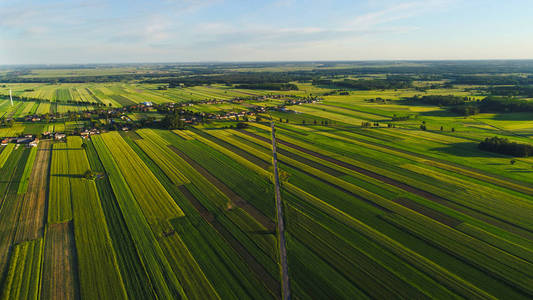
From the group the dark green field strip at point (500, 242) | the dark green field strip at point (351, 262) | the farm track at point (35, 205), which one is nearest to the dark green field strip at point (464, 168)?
the dark green field strip at point (500, 242)

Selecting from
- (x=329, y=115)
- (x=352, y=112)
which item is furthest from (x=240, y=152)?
(x=352, y=112)

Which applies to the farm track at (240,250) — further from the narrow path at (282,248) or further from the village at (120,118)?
the village at (120,118)

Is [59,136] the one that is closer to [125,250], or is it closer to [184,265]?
[125,250]

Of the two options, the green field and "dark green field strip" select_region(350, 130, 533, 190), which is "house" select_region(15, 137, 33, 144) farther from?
"dark green field strip" select_region(350, 130, 533, 190)

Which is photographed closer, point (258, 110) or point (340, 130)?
point (340, 130)

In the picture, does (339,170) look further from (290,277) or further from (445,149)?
(445,149)

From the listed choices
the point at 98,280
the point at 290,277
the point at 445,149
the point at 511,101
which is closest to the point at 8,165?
the point at 98,280

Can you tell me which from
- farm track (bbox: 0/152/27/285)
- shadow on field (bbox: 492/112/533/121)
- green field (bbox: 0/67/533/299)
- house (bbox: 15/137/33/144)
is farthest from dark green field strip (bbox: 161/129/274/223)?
shadow on field (bbox: 492/112/533/121)
